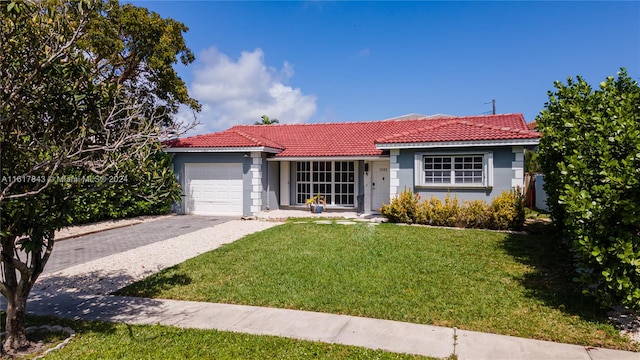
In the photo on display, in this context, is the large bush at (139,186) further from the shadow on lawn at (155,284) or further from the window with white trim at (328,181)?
the window with white trim at (328,181)

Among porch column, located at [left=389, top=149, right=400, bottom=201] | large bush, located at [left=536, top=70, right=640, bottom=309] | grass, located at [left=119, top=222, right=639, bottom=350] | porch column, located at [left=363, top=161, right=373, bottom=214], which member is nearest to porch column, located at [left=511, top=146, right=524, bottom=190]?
grass, located at [left=119, top=222, right=639, bottom=350]

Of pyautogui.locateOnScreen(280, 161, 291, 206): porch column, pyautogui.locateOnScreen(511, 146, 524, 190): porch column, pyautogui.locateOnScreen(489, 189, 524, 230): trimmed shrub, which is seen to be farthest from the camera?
pyautogui.locateOnScreen(280, 161, 291, 206): porch column

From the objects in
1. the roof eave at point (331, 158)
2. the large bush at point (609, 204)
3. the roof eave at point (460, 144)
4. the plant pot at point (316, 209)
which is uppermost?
the roof eave at point (460, 144)

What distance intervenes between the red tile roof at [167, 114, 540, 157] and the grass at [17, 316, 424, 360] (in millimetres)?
11614

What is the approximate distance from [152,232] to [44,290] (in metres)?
6.73

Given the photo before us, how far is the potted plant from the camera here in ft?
61.0

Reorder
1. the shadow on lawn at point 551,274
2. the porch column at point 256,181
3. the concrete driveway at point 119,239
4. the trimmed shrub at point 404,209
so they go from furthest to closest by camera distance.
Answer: the porch column at point 256,181
the trimmed shrub at point 404,209
the concrete driveway at point 119,239
the shadow on lawn at point 551,274

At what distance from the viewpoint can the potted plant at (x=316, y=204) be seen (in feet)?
61.0

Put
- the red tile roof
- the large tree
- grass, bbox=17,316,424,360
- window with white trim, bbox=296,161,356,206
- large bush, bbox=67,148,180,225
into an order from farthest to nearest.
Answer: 1. window with white trim, bbox=296,161,356,206
2. the red tile roof
3. large bush, bbox=67,148,180,225
4. grass, bbox=17,316,424,360
5. the large tree

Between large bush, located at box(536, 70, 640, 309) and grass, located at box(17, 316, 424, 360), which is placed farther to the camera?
large bush, located at box(536, 70, 640, 309)

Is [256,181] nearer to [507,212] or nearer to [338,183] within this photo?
[338,183]

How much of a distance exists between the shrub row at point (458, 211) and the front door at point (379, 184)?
2733 millimetres

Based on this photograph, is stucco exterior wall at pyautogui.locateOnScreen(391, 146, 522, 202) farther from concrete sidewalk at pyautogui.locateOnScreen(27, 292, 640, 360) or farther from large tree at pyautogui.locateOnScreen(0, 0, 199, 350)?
large tree at pyautogui.locateOnScreen(0, 0, 199, 350)

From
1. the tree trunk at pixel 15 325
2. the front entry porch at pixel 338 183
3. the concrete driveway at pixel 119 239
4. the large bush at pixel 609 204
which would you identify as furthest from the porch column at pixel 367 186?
the tree trunk at pixel 15 325
